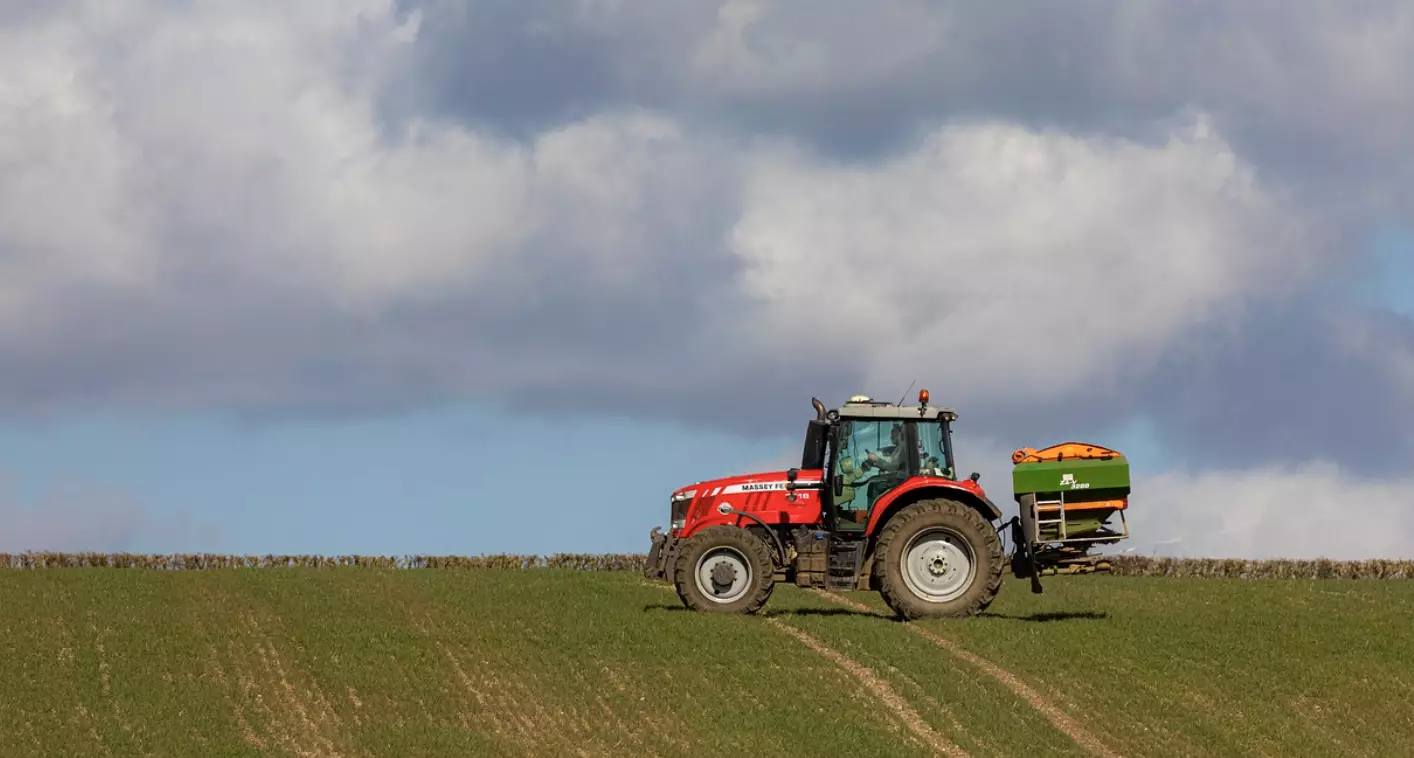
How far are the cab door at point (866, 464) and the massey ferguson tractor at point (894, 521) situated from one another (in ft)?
0.05

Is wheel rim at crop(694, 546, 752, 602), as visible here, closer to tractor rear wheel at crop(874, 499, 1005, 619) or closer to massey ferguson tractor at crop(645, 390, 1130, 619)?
massey ferguson tractor at crop(645, 390, 1130, 619)

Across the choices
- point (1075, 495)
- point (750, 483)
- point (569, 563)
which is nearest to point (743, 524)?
point (750, 483)

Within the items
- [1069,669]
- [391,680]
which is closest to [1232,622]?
[1069,669]

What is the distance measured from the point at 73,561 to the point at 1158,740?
→ 112 feet

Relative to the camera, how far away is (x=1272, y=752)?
66.6 feet

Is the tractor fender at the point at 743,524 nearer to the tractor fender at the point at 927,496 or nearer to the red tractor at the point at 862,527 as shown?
the red tractor at the point at 862,527

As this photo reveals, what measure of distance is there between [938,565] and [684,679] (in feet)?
16.2

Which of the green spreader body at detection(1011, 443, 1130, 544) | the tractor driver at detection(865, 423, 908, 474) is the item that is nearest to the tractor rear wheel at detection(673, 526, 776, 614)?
the tractor driver at detection(865, 423, 908, 474)

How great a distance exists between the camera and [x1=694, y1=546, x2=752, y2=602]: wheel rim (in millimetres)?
26062

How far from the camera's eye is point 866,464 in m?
25.8

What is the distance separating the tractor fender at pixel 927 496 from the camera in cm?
2538

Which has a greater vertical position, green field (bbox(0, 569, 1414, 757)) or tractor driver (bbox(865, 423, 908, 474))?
tractor driver (bbox(865, 423, 908, 474))

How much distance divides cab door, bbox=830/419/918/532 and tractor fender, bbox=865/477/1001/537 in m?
0.25

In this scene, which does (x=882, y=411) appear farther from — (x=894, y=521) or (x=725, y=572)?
(x=725, y=572)
